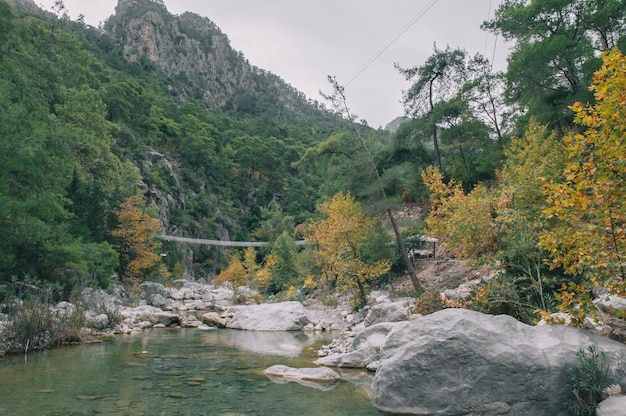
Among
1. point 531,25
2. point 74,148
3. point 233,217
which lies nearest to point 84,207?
point 74,148

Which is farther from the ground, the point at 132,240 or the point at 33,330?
the point at 132,240

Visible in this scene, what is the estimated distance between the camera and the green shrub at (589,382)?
179 inches

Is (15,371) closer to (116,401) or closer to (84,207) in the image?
(116,401)

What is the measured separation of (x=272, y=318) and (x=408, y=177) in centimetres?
1036

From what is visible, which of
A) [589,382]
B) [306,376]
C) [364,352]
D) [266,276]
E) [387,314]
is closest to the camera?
[589,382]

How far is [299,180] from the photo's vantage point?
7169 cm

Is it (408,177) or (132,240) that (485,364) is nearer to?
(408,177)

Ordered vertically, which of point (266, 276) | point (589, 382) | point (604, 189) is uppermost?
point (604, 189)

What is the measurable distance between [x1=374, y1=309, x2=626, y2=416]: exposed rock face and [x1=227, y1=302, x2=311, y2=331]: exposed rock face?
9.88 metres

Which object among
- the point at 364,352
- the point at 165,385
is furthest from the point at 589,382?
the point at 165,385

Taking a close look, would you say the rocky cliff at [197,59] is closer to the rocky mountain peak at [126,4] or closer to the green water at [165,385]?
the rocky mountain peak at [126,4]

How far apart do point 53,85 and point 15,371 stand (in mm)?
25907

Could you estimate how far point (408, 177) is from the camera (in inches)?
842

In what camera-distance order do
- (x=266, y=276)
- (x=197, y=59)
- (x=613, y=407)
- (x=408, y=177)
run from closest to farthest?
(x=613, y=407)
(x=408, y=177)
(x=266, y=276)
(x=197, y=59)
